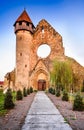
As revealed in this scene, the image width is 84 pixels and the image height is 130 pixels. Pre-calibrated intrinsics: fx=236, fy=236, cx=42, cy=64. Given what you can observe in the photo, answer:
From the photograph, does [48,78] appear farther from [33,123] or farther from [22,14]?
[33,123]

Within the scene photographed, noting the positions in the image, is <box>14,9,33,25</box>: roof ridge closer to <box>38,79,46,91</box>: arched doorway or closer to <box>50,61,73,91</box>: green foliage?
<box>38,79,46,91</box>: arched doorway

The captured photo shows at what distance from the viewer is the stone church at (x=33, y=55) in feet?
140

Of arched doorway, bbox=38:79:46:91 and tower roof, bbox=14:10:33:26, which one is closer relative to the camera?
tower roof, bbox=14:10:33:26

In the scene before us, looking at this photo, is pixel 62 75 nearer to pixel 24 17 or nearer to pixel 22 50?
pixel 22 50

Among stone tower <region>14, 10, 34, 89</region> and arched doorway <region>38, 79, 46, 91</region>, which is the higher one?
stone tower <region>14, 10, 34, 89</region>

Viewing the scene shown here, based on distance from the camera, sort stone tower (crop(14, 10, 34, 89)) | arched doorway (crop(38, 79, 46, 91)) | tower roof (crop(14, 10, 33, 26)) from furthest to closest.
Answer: arched doorway (crop(38, 79, 46, 91)) → tower roof (crop(14, 10, 33, 26)) → stone tower (crop(14, 10, 34, 89))

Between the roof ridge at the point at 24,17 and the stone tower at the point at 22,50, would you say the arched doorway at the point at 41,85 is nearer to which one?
the stone tower at the point at 22,50

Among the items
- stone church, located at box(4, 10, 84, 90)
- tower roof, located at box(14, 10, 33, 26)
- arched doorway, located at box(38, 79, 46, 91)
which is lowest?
arched doorway, located at box(38, 79, 46, 91)

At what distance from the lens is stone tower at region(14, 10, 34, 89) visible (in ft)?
139

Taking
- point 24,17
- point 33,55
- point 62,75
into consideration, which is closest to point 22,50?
point 33,55

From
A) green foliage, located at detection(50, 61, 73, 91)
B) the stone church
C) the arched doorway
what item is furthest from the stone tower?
green foliage, located at detection(50, 61, 73, 91)

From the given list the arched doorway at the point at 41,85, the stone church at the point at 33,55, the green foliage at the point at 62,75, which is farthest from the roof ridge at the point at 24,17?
the green foliage at the point at 62,75

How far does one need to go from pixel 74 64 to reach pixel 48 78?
5.77m

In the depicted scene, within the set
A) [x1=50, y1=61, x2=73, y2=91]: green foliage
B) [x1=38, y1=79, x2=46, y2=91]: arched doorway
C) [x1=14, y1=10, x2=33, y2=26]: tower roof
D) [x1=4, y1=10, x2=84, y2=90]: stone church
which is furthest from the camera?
[x1=38, y1=79, x2=46, y2=91]: arched doorway
